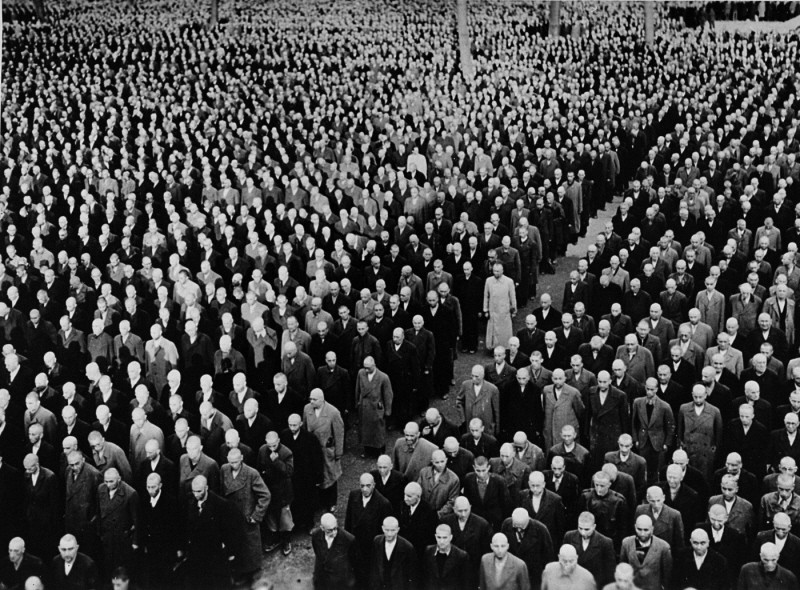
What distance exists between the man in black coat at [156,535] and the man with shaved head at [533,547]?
9.32 feet

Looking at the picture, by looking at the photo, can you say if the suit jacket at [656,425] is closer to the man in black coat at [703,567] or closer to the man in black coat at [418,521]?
the man in black coat at [703,567]

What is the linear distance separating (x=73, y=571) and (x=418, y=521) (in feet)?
8.71

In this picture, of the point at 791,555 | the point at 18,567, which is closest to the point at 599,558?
the point at 791,555

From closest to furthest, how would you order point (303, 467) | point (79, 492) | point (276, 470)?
point (79, 492) < point (276, 470) < point (303, 467)

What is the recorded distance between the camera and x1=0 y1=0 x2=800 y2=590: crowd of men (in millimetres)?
7824

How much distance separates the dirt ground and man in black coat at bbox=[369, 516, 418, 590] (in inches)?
59.6

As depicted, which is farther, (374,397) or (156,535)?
(374,397)

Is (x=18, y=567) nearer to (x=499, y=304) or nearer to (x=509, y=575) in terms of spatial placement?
(x=509, y=575)

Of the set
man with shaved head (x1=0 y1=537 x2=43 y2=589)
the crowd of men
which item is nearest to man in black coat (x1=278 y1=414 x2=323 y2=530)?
the crowd of men

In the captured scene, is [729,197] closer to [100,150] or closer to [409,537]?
[409,537]

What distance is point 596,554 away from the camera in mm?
7215

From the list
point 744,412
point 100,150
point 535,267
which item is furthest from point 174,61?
point 744,412

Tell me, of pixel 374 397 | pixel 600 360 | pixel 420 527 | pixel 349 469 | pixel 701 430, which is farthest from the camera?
pixel 349 469

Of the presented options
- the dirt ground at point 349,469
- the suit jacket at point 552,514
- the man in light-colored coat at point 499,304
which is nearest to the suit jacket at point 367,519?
the dirt ground at point 349,469
